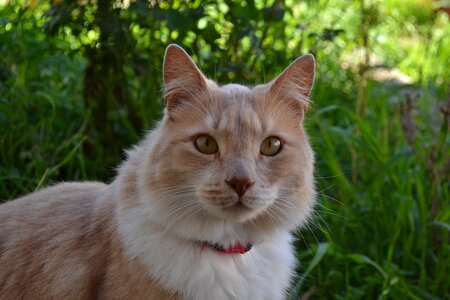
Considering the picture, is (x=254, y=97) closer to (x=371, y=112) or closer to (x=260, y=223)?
(x=260, y=223)

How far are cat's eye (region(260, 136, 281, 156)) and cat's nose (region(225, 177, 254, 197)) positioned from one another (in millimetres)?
190

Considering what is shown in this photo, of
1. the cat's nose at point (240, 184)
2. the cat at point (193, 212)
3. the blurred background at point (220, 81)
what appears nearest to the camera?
the cat's nose at point (240, 184)

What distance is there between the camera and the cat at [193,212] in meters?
2.39

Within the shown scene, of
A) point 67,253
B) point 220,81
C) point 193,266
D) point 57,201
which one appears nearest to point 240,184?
point 193,266

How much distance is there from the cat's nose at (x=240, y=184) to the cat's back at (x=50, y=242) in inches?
21.2

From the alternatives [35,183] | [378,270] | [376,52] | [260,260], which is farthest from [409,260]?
[376,52]

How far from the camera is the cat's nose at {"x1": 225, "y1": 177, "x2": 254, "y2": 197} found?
2.28 m

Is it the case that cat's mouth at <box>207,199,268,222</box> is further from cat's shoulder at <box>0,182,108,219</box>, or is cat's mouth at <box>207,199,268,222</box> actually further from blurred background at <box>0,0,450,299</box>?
blurred background at <box>0,0,450,299</box>

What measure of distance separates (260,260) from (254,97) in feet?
1.86

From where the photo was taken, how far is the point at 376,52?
6.15 meters

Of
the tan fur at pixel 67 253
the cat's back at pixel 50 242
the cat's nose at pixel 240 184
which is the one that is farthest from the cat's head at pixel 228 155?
the cat's back at pixel 50 242

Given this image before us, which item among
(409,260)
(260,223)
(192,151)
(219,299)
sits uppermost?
(192,151)

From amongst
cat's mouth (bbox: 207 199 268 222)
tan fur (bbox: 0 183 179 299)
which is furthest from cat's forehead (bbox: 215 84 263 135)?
tan fur (bbox: 0 183 179 299)

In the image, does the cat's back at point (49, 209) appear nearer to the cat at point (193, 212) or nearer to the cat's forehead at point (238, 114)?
the cat at point (193, 212)
